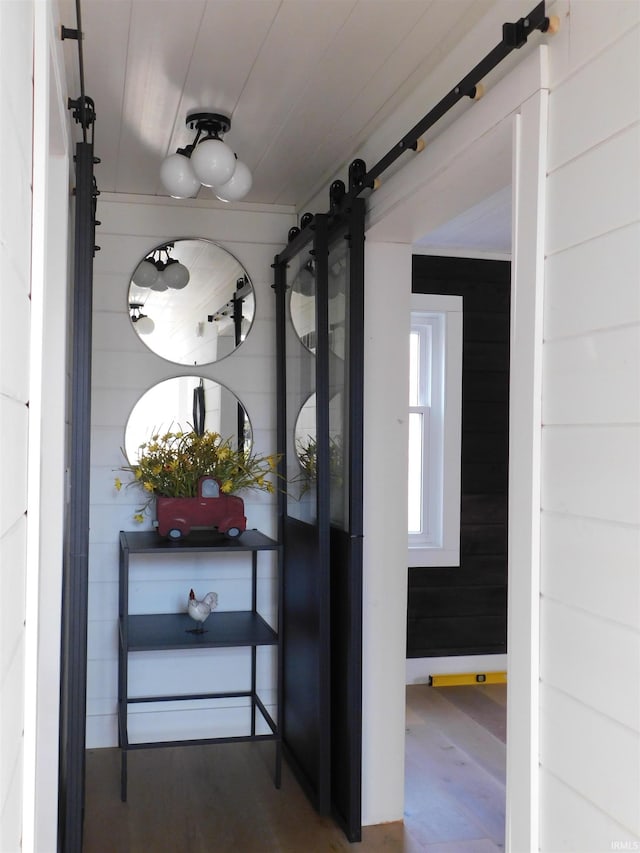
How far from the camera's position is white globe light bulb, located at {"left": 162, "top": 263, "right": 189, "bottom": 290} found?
3.83m

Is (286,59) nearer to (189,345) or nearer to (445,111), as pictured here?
(445,111)

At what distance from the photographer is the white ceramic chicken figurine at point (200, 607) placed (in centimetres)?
340

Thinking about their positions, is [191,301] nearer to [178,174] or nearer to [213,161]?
[178,174]

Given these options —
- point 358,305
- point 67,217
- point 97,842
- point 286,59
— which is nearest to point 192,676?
point 97,842

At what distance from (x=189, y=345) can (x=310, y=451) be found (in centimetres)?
91

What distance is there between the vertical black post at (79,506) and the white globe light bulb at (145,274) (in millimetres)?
1284

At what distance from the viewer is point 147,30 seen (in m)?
2.27

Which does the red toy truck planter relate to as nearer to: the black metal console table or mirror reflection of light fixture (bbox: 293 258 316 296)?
the black metal console table

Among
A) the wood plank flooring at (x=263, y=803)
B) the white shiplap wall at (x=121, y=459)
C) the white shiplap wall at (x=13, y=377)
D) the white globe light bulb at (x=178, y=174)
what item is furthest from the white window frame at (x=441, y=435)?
the white shiplap wall at (x=13, y=377)

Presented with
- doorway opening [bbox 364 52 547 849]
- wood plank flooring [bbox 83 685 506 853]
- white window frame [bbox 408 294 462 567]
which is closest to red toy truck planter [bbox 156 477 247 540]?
wood plank flooring [bbox 83 685 506 853]

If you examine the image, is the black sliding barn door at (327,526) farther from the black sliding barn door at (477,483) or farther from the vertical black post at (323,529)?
the black sliding barn door at (477,483)

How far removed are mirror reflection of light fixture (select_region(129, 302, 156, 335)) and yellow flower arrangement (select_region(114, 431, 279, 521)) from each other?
484 mm

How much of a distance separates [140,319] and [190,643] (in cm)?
147

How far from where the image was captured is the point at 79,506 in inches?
97.0
